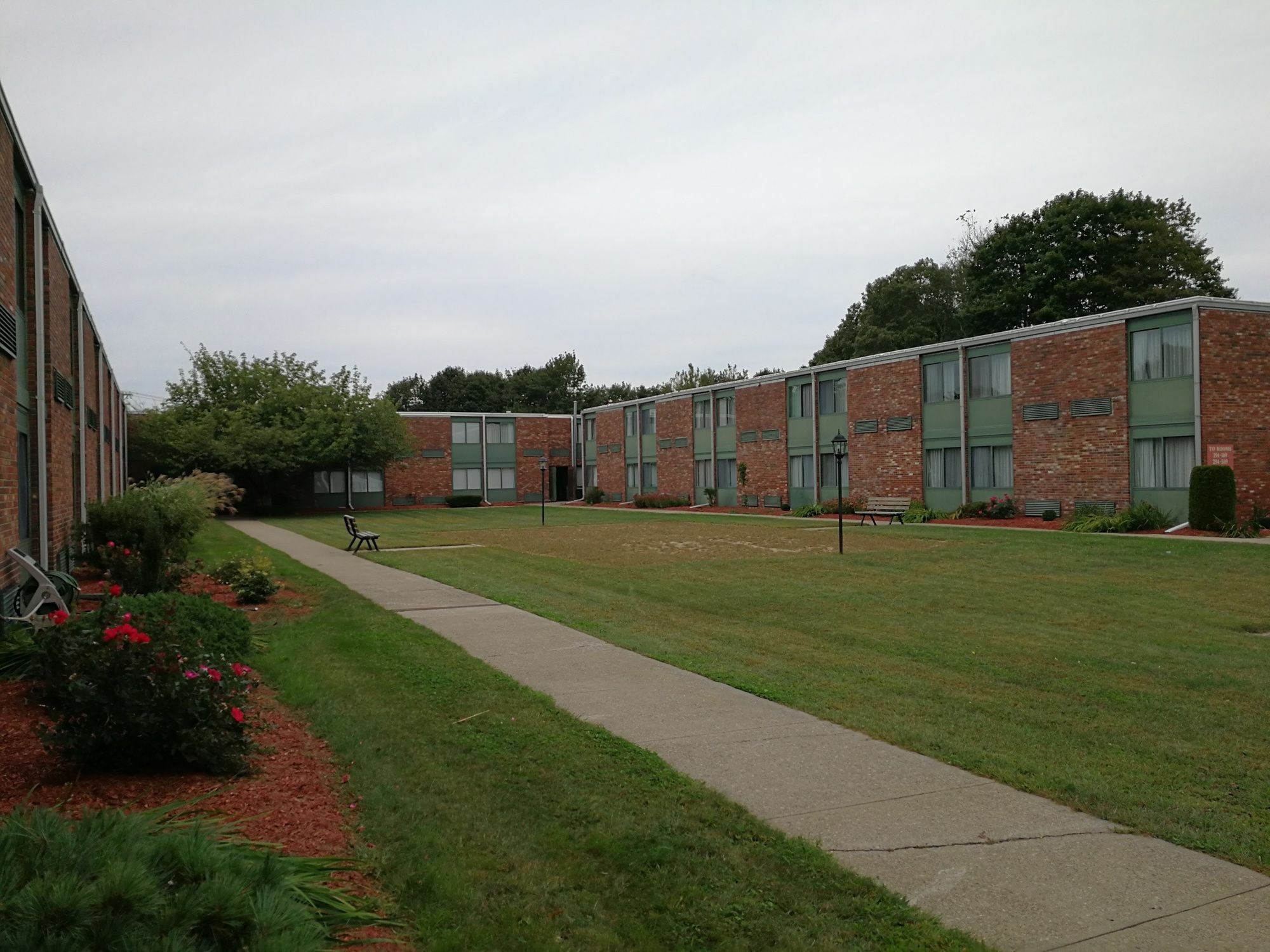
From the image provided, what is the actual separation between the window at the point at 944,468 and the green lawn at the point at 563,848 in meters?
27.7

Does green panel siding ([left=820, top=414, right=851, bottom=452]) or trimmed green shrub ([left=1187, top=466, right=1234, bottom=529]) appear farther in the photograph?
green panel siding ([left=820, top=414, right=851, bottom=452])

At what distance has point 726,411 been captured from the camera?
45375mm

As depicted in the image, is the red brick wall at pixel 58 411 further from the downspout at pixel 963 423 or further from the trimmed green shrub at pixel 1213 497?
the downspout at pixel 963 423

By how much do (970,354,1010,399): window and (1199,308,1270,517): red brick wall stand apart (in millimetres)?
6821

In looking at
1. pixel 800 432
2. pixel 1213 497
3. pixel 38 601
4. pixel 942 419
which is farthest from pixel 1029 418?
pixel 38 601

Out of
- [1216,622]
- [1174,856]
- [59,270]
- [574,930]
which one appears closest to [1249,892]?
[1174,856]

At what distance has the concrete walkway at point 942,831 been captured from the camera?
12.7 ft

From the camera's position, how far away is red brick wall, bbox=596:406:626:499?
5419 centimetres

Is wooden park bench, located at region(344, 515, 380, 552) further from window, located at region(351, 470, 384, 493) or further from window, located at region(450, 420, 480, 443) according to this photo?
window, located at region(450, 420, 480, 443)

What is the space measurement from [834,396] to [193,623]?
107ft

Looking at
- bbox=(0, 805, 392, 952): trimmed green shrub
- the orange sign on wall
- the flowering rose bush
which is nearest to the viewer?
bbox=(0, 805, 392, 952): trimmed green shrub

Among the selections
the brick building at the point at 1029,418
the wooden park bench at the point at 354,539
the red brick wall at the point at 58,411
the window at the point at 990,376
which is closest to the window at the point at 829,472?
the brick building at the point at 1029,418

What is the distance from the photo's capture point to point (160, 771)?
18.4ft

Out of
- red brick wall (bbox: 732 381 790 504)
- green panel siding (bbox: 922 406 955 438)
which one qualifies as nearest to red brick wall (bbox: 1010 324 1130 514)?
green panel siding (bbox: 922 406 955 438)
